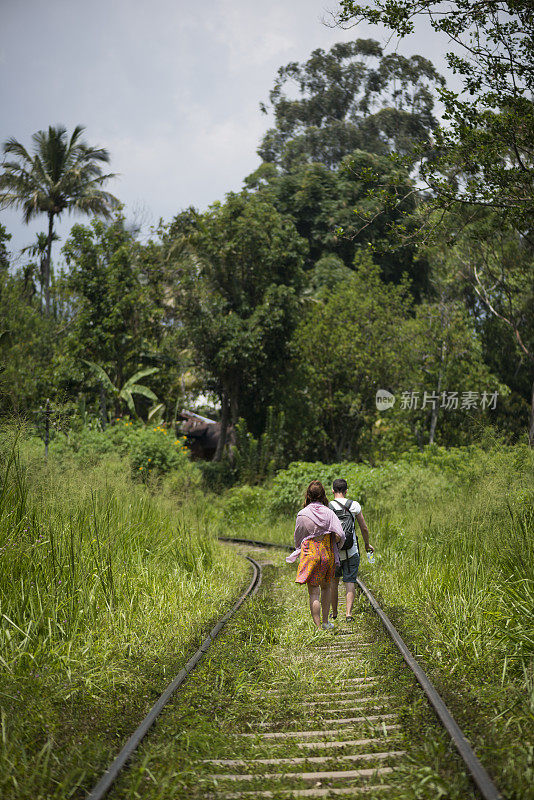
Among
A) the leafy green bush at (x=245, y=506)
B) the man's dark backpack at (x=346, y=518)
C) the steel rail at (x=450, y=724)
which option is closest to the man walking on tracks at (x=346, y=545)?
the man's dark backpack at (x=346, y=518)

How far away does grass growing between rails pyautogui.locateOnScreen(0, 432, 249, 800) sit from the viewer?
14.1ft

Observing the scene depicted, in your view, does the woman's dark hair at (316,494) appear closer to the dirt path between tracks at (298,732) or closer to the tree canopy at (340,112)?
the dirt path between tracks at (298,732)

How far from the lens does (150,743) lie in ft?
14.4

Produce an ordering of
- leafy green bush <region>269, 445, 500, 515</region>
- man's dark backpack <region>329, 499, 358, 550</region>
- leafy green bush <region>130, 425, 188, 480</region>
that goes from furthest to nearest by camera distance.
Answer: leafy green bush <region>130, 425, 188, 480</region> < leafy green bush <region>269, 445, 500, 515</region> < man's dark backpack <region>329, 499, 358, 550</region>

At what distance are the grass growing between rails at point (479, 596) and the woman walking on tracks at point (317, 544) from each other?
3.11ft

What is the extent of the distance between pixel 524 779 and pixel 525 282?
30044mm

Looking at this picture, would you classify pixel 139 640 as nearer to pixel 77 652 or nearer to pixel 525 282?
pixel 77 652

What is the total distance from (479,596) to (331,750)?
3.22 m

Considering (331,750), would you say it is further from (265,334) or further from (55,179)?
(55,179)

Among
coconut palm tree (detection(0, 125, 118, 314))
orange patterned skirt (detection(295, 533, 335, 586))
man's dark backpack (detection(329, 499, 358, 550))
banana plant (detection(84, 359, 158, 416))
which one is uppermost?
coconut palm tree (detection(0, 125, 118, 314))

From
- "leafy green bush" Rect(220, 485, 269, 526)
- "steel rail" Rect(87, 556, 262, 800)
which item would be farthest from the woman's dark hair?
"leafy green bush" Rect(220, 485, 269, 526)

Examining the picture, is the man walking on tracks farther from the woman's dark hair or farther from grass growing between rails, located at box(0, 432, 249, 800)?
grass growing between rails, located at box(0, 432, 249, 800)

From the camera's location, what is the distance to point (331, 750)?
4273 mm

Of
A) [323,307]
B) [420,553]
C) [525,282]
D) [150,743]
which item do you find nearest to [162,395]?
[323,307]
